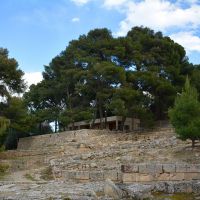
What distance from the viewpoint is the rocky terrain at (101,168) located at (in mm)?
11156

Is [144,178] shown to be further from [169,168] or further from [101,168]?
[101,168]

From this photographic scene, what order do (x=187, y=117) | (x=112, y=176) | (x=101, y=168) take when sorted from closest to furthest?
(x=112, y=176) < (x=101, y=168) < (x=187, y=117)

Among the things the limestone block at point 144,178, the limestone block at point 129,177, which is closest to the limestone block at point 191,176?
the limestone block at point 144,178

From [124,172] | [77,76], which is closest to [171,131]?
[77,76]

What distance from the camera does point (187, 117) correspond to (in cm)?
2862

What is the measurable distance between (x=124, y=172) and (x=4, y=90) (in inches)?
967

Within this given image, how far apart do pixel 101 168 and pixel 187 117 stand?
28.1 ft

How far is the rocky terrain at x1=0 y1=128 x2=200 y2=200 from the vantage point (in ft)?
36.6

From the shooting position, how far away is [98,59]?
4497 cm

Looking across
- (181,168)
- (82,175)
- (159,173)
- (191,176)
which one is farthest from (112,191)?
(82,175)

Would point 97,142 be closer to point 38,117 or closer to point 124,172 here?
point 38,117

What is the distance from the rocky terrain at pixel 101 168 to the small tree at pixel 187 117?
1026 millimetres

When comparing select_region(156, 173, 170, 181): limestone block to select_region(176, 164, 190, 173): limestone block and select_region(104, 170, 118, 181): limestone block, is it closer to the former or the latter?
select_region(176, 164, 190, 173): limestone block

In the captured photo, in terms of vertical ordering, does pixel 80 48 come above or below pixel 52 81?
above
